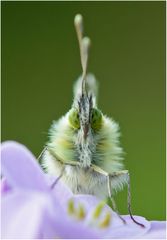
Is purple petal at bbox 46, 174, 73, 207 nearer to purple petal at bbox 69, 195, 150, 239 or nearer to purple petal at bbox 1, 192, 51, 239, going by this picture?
purple petal at bbox 69, 195, 150, 239

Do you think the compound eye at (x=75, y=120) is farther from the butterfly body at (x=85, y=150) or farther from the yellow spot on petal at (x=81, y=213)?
the yellow spot on petal at (x=81, y=213)

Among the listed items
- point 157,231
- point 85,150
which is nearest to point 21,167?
point 157,231

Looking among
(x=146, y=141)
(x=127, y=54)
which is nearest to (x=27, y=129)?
(x=146, y=141)

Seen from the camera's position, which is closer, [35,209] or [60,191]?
[35,209]

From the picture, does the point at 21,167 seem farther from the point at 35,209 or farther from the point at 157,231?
the point at 157,231

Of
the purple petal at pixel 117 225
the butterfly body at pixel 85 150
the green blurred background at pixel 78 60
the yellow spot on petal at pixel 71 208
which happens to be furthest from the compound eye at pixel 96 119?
the green blurred background at pixel 78 60
